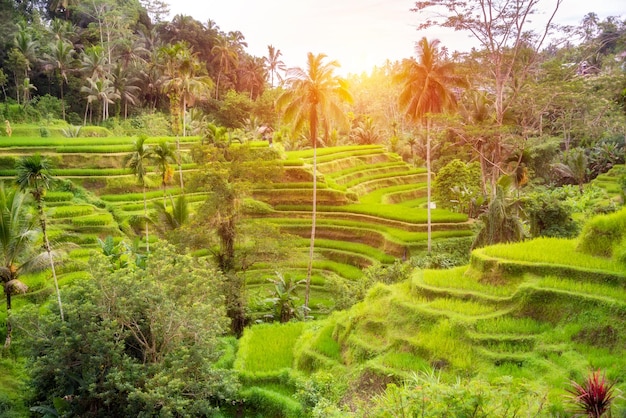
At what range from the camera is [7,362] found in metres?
16.3

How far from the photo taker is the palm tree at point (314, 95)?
22766mm

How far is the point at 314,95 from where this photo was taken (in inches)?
904

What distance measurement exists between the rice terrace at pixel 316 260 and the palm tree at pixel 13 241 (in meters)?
0.08

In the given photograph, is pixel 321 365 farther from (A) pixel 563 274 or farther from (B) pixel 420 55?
(B) pixel 420 55

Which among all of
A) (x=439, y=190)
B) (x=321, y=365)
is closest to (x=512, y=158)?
(x=439, y=190)

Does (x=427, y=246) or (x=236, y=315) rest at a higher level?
(x=427, y=246)

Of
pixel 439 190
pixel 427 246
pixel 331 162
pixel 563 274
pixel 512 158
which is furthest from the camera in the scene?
pixel 331 162

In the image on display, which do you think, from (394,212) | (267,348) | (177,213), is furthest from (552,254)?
(394,212)

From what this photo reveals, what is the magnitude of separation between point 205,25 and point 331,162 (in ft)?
99.2

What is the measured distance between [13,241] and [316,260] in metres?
15.7

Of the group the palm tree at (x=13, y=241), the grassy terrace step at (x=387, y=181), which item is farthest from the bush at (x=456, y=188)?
the palm tree at (x=13, y=241)

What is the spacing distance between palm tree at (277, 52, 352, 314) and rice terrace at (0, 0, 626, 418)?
98mm

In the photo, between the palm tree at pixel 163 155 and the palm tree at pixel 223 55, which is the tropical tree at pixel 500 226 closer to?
the palm tree at pixel 163 155

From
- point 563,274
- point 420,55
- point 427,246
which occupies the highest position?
point 420,55
